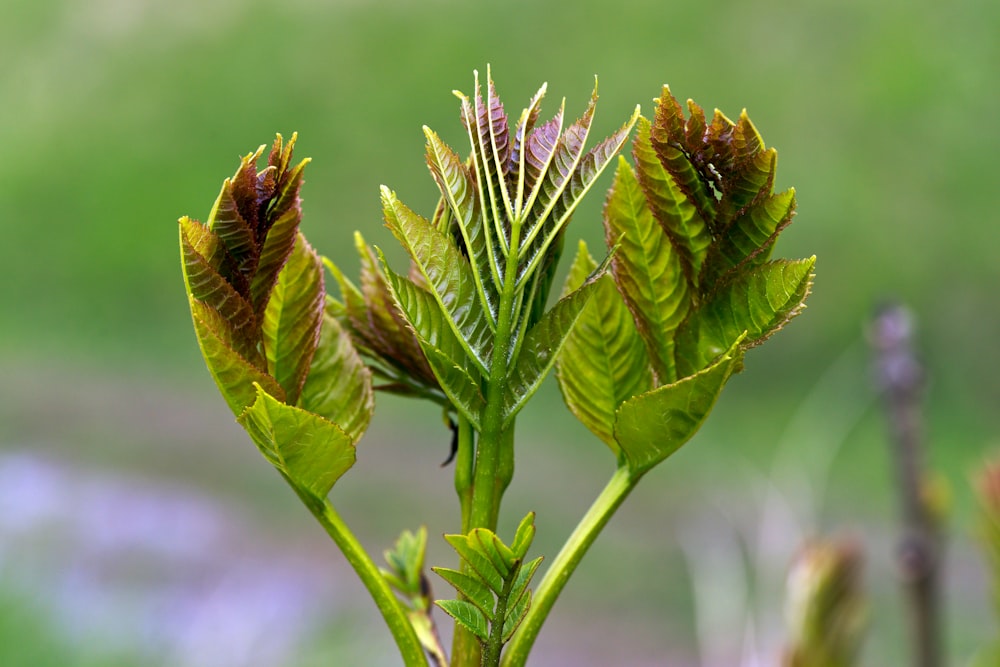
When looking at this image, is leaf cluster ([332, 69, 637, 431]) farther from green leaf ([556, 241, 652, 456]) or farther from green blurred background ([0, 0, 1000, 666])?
green blurred background ([0, 0, 1000, 666])

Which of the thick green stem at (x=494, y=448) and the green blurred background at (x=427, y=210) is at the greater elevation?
the green blurred background at (x=427, y=210)

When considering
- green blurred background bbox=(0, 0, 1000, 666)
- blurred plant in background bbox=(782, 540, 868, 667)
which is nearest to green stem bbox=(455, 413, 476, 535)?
blurred plant in background bbox=(782, 540, 868, 667)

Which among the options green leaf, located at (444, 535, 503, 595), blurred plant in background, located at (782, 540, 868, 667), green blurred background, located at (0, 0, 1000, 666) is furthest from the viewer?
green blurred background, located at (0, 0, 1000, 666)

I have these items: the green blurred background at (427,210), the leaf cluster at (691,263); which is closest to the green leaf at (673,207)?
the leaf cluster at (691,263)

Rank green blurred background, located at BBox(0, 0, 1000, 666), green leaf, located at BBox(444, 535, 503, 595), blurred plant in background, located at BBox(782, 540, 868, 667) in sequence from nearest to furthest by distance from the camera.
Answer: green leaf, located at BBox(444, 535, 503, 595), blurred plant in background, located at BBox(782, 540, 868, 667), green blurred background, located at BBox(0, 0, 1000, 666)

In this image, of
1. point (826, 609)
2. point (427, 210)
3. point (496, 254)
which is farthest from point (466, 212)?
point (427, 210)

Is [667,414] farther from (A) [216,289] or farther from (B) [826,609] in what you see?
(B) [826,609]

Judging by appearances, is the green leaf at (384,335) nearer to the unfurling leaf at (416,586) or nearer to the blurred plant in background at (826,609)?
the unfurling leaf at (416,586)

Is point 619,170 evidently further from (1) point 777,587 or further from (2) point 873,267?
(2) point 873,267

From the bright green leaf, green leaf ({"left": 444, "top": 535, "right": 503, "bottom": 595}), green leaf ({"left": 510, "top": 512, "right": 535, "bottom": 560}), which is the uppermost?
the bright green leaf
